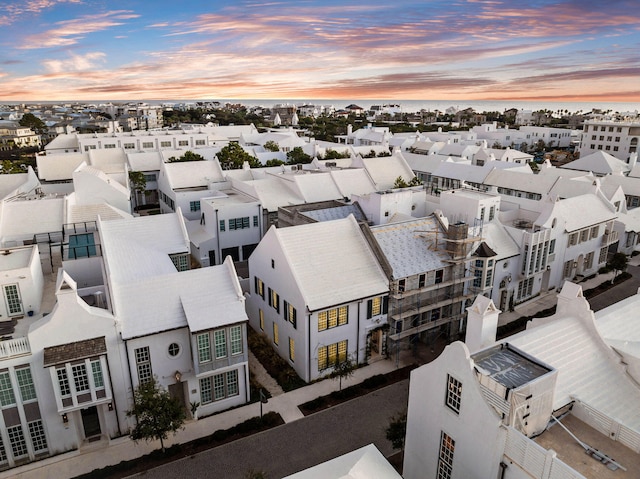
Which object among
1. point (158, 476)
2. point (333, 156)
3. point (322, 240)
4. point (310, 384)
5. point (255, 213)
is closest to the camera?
point (158, 476)

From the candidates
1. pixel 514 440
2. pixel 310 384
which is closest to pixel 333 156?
pixel 310 384

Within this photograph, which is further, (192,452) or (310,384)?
(310,384)

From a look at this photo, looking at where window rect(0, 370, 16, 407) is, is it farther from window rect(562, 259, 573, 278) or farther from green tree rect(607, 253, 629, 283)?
green tree rect(607, 253, 629, 283)

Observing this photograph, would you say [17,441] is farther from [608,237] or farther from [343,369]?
[608,237]

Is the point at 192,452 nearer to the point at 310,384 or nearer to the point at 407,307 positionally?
the point at 310,384

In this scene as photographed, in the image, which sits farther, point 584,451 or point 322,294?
point 322,294

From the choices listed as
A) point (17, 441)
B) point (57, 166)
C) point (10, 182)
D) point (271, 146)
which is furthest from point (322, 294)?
point (271, 146)
